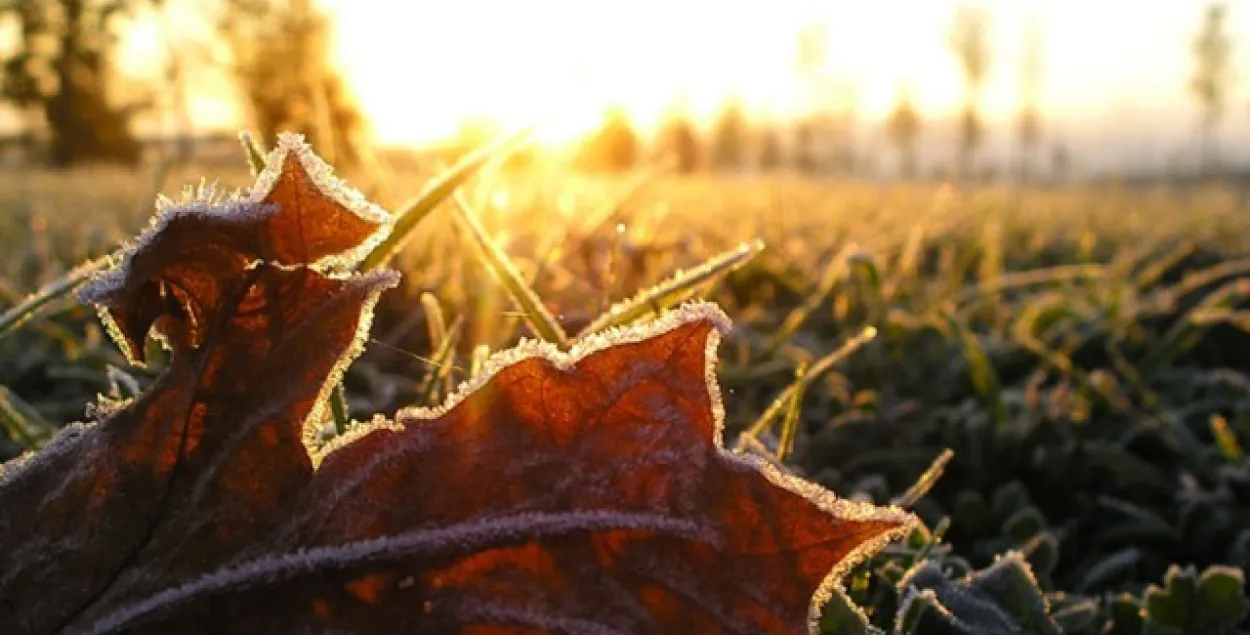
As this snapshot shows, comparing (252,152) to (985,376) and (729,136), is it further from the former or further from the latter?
(729,136)

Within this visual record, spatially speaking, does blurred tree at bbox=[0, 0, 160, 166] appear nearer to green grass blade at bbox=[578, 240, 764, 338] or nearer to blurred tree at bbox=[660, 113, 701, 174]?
blurred tree at bbox=[660, 113, 701, 174]

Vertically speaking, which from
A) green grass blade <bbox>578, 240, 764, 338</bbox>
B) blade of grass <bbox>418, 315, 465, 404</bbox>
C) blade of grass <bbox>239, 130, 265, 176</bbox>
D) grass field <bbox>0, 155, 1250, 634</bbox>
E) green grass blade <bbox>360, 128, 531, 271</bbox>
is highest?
blade of grass <bbox>239, 130, 265, 176</bbox>

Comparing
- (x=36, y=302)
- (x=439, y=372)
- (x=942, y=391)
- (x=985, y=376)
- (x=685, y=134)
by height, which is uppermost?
(x=36, y=302)

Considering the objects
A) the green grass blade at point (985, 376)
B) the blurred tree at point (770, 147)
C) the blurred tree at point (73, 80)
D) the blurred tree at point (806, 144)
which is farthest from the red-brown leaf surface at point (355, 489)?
the blurred tree at point (770, 147)

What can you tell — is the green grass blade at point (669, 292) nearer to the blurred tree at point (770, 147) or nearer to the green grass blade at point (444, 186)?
the green grass blade at point (444, 186)

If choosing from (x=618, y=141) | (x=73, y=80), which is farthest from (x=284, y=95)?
(x=618, y=141)

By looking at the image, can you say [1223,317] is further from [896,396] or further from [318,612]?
[318,612]

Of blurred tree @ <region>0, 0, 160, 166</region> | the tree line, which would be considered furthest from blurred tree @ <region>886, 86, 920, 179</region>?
blurred tree @ <region>0, 0, 160, 166</region>
